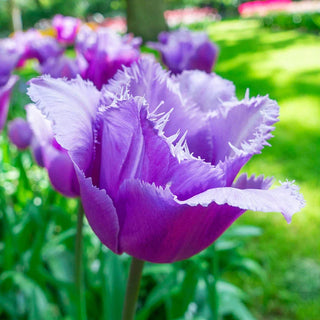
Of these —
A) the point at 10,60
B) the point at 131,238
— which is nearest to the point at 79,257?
the point at 131,238

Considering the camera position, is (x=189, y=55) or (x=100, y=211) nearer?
(x=100, y=211)

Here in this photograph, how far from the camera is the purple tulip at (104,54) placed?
97cm

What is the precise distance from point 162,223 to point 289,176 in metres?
2.91

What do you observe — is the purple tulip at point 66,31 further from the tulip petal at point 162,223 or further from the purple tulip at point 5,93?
the tulip petal at point 162,223

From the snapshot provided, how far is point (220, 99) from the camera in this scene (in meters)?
0.73

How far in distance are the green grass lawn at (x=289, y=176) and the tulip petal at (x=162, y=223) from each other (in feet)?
4.97

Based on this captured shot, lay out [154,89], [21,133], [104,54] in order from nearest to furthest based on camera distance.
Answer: [154,89]
[104,54]
[21,133]

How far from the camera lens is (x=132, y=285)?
2.27ft

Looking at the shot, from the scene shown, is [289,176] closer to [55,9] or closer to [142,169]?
[142,169]

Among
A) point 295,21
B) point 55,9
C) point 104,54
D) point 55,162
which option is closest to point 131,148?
point 55,162

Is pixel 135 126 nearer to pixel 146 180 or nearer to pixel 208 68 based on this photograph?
pixel 146 180

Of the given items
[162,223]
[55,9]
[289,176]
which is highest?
[162,223]

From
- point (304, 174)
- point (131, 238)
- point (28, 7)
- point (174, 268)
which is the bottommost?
point (28, 7)

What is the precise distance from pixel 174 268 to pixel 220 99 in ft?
2.69
